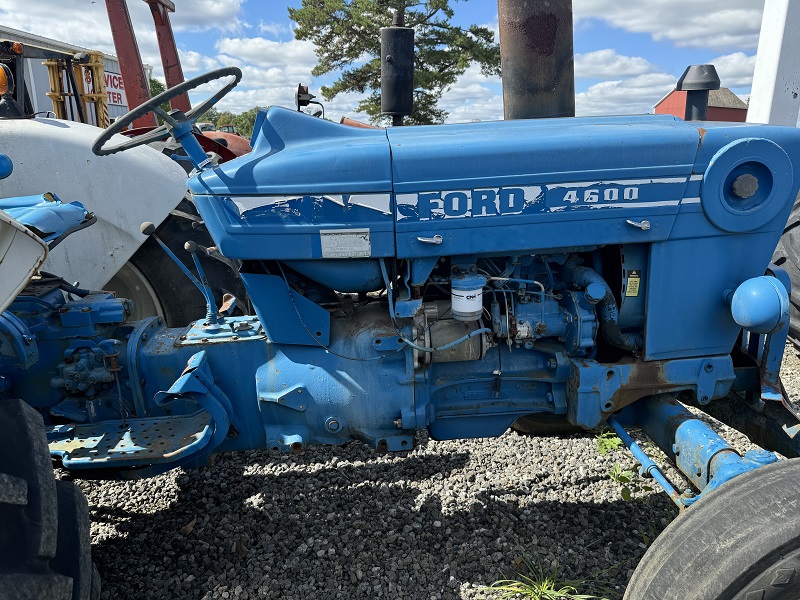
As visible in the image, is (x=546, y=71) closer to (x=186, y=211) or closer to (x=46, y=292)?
(x=186, y=211)

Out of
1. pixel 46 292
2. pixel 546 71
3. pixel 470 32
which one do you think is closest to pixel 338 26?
pixel 470 32

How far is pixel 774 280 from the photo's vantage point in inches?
78.8

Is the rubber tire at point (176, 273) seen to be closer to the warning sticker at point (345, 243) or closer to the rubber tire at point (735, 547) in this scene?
the warning sticker at point (345, 243)

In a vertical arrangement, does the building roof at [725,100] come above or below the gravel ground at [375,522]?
above

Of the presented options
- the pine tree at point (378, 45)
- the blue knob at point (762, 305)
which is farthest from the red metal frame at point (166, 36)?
the blue knob at point (762, 305)

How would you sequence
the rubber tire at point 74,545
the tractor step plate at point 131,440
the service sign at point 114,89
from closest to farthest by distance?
the rubber tire at point 74,545
the tractor step plate at point 131,440
the service sign at point 114,89

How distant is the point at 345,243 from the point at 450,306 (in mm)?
437

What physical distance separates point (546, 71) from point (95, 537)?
346 cm

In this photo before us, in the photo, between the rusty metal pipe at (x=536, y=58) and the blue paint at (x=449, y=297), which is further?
the rusty metal pipe at (x=536, y=58)

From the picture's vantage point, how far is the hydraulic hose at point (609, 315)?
214 cm

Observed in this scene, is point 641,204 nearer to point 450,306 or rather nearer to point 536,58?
point 450,306

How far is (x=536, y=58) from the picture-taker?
3.84 meters

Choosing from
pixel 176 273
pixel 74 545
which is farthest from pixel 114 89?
pixel 74 545

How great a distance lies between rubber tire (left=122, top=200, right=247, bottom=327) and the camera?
11.4 ft
